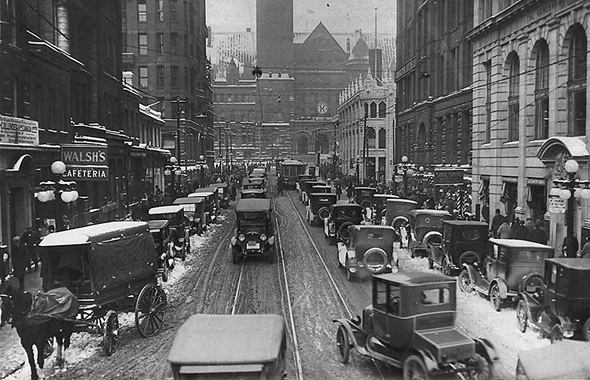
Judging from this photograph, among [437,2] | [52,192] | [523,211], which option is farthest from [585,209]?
[437,2]

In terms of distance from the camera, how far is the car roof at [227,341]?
7.95 metres

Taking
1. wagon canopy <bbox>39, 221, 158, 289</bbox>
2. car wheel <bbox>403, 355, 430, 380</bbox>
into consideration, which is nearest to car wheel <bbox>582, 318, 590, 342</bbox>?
car wheel <bbox>403, 355, 430, 380</bbox>

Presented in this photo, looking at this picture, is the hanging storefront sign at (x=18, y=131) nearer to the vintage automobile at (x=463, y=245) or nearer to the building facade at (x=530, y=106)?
the vintage automobile at (x=463, y=245)

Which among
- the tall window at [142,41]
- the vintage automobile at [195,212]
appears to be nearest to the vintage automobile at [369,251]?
the vintage automobile at [195,212]

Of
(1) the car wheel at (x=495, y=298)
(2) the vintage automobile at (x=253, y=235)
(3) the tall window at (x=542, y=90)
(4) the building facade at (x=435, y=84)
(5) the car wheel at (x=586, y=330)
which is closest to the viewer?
(5) the car wheel at (x=586, y=330)

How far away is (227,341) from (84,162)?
12.9 m

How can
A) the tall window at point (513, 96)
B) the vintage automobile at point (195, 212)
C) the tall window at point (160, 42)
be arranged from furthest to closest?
the tall window at point (160, 42), the vintage automobile at point (195, 212), the tall window at point (513, 96)

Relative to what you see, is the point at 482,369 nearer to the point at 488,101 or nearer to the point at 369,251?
the point at 369,251

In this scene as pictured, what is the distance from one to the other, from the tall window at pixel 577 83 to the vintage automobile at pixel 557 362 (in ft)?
52.7

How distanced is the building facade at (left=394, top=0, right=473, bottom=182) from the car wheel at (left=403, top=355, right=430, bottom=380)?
102ft

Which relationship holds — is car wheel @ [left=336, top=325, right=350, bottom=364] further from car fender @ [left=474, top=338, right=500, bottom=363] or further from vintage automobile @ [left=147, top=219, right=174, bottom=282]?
vintage automobile @ [left=147, top=219, right=174, bottom=282]

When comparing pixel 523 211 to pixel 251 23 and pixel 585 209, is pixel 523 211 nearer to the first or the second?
pixel 585 209

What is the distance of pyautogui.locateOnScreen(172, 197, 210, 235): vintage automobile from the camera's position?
30.0 meters

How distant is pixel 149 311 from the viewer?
14.0 m
